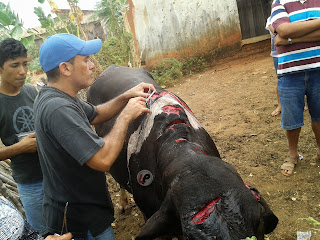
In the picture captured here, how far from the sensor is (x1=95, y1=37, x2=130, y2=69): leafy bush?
9.20m

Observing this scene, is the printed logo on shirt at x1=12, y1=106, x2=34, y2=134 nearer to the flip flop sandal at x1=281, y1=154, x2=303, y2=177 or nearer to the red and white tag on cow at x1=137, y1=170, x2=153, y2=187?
the red and white tag on cow at x1=137, y1=170, x2=153, y2=187

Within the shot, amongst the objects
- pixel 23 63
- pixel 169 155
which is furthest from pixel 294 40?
pixel 23 63

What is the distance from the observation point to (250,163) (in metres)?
4.34

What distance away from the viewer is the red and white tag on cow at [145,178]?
109 inches

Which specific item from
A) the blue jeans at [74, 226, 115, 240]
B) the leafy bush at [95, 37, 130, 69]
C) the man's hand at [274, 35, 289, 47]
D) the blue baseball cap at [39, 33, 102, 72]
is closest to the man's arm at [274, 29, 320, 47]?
the man's hand at [274, 35, 289, 47]

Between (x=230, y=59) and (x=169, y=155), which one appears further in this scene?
(x=230, y=59)

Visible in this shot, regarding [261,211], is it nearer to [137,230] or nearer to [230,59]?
[137,230]

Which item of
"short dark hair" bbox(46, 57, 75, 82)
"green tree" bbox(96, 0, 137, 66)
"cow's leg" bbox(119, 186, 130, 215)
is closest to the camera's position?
"short dark hair" bbox(46, 57, 75, 82)

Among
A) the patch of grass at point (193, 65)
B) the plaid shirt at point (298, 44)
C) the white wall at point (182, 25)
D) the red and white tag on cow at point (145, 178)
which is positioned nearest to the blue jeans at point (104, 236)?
the red and white tag on cow at point (145, 178)

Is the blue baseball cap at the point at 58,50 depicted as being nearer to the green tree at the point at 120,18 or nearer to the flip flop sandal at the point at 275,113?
the flip flop sandal at the point at 275,113

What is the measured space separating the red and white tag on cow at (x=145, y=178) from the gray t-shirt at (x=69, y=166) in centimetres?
47

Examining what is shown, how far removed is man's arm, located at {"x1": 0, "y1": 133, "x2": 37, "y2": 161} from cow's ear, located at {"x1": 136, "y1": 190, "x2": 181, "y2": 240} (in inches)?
51.3

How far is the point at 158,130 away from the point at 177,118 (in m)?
0.21

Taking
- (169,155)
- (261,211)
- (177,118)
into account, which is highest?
(177,118)
